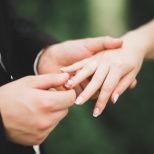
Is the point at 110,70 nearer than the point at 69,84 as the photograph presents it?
No

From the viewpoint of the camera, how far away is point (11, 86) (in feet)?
3.23

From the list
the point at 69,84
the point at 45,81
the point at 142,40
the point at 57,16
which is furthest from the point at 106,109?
the point at 45,81

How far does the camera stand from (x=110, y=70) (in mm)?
1238

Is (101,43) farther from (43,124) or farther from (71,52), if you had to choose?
(43,124)

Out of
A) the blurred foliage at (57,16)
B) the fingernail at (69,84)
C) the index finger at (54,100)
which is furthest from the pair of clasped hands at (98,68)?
the blurred foliage at (57,16)

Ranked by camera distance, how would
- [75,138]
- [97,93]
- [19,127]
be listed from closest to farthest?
1. [19,127]
2. [97,93]
3. [75,138]

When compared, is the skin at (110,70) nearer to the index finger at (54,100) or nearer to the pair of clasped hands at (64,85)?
the pair of clasped hands at (64,85)

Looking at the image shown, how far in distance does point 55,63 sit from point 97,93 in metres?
0.20

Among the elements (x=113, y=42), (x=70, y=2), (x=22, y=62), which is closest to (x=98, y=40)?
(x=113, y=42)

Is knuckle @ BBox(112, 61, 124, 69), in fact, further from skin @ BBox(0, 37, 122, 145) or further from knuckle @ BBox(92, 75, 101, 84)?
skin @ BBox(0, 37, 122, 145)

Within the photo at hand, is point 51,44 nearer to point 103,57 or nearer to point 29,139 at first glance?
point 103,57

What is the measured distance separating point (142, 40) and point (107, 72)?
0.84 feet

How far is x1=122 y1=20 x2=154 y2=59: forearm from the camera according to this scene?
1.37m

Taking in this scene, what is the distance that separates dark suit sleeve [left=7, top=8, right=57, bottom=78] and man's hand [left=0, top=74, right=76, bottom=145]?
0.33 m
